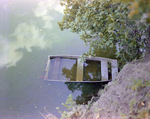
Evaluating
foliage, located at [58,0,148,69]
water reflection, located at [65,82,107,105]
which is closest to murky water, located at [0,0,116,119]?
water reflection, located at [65,82,107,105]

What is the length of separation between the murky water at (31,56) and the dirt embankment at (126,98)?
170 centimetres

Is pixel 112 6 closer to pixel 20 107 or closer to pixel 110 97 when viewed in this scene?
pixel 110 97

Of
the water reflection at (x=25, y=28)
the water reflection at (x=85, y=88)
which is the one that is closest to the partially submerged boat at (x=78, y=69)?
the water reflection at (x=85, y=88)

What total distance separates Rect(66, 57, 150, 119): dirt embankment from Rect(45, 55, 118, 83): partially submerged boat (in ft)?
4.72

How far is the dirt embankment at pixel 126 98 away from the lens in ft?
6.08

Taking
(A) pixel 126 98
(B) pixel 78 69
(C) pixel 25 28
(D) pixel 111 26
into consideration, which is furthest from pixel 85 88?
(C) pixel 25 28

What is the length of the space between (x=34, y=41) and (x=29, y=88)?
2155mm

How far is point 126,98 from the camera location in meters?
2.12

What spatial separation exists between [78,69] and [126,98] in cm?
240

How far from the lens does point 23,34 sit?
17.1 feet

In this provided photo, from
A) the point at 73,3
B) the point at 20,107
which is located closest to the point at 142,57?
the point at 73,3

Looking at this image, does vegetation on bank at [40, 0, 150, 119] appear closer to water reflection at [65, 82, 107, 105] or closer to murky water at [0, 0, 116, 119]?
water reflection at [65, 82, 107, 105]

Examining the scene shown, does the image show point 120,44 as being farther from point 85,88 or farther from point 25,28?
point 25,28

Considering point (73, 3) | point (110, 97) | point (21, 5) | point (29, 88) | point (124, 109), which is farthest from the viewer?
point (21, 5)
